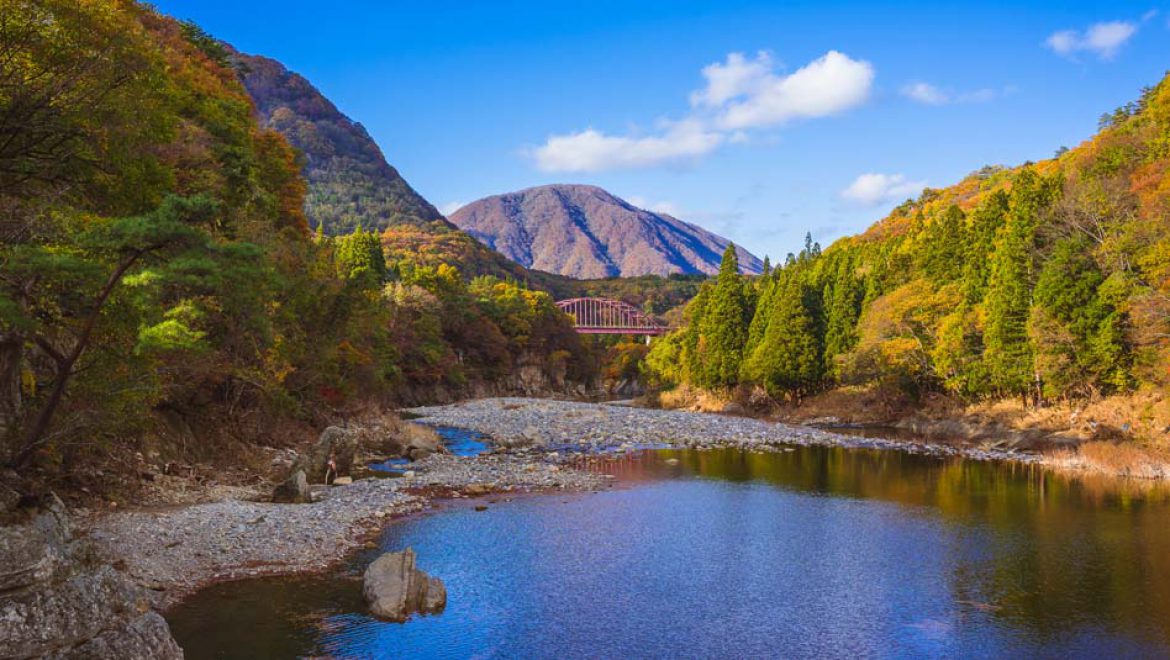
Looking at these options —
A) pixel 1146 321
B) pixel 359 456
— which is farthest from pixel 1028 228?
pixel 359 456

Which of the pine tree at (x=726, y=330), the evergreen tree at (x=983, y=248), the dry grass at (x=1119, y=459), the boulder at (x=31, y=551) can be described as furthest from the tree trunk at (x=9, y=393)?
the pine tree at (x=726, y=330)

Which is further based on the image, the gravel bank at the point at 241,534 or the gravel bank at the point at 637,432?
the gravel bank at the point at 637,432

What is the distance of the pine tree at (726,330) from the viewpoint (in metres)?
66.0

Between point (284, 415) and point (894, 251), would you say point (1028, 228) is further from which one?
point (284, 415)

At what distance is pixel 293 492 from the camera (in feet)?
69.2

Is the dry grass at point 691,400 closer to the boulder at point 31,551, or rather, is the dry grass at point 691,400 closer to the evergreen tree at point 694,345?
the evergreen tree at point 694,345

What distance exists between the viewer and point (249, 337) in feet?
90.6

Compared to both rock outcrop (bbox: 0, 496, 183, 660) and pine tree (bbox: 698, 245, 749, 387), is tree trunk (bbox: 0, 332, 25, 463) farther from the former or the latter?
pine tree (bbox: 698, 245, 749, 387)

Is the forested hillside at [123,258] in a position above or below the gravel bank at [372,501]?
above

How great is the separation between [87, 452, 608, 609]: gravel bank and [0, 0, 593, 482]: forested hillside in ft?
6.61

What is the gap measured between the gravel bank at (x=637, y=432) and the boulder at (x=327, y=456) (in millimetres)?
12044

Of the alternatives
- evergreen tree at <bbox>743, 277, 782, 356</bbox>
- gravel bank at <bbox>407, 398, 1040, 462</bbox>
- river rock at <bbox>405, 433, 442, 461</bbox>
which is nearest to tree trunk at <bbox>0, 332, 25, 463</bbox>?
river rock at <bbox>405, 433, 442, 461</bbox>

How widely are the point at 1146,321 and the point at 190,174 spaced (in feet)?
119

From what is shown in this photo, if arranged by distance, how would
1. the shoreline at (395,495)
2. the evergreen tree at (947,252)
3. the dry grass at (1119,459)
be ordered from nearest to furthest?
the shoreline at (395,495)
the dry grass at (1119,459)
the evergreen tree at (947,252)
